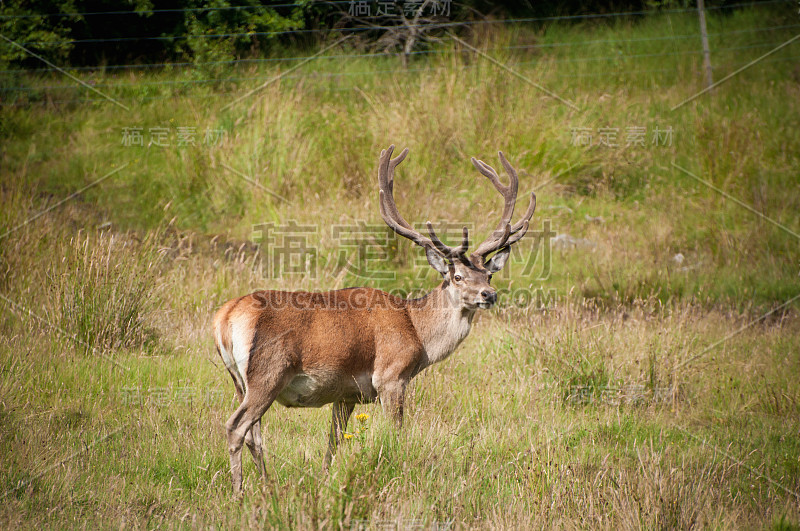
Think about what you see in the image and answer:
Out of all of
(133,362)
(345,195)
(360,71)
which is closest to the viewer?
(133,362)

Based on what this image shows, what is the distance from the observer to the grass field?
4414mm

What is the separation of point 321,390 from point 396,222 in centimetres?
160

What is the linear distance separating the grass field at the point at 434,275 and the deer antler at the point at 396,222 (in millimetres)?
1141

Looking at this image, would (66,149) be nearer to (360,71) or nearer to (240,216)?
(240,216)

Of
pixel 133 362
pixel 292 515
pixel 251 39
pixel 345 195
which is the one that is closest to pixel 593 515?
pixel 292 515

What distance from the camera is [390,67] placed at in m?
14.7

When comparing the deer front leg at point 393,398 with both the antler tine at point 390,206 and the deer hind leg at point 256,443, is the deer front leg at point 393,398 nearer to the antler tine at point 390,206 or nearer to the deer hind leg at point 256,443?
the deer hind leg at point 256,443

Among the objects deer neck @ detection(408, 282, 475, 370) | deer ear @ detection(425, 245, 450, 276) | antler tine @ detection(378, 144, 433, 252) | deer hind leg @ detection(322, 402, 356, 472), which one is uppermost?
antler tine @ detection(378, 144, 433, 252)

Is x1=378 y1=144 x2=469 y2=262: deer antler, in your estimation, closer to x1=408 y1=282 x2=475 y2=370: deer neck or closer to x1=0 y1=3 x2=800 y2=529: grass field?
x1=408 y1=282 x2=475 y2=370: deer neck

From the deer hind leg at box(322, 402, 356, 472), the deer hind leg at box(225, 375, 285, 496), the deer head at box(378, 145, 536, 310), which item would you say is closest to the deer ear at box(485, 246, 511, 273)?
the deer head at box(378, 145, 536, 310)

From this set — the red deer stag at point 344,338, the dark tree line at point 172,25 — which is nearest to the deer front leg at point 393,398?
the red deer stag at point 344,338

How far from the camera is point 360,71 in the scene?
47.4 ft

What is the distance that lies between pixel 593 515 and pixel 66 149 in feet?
37.8

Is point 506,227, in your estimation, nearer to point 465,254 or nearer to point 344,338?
point 465,254
